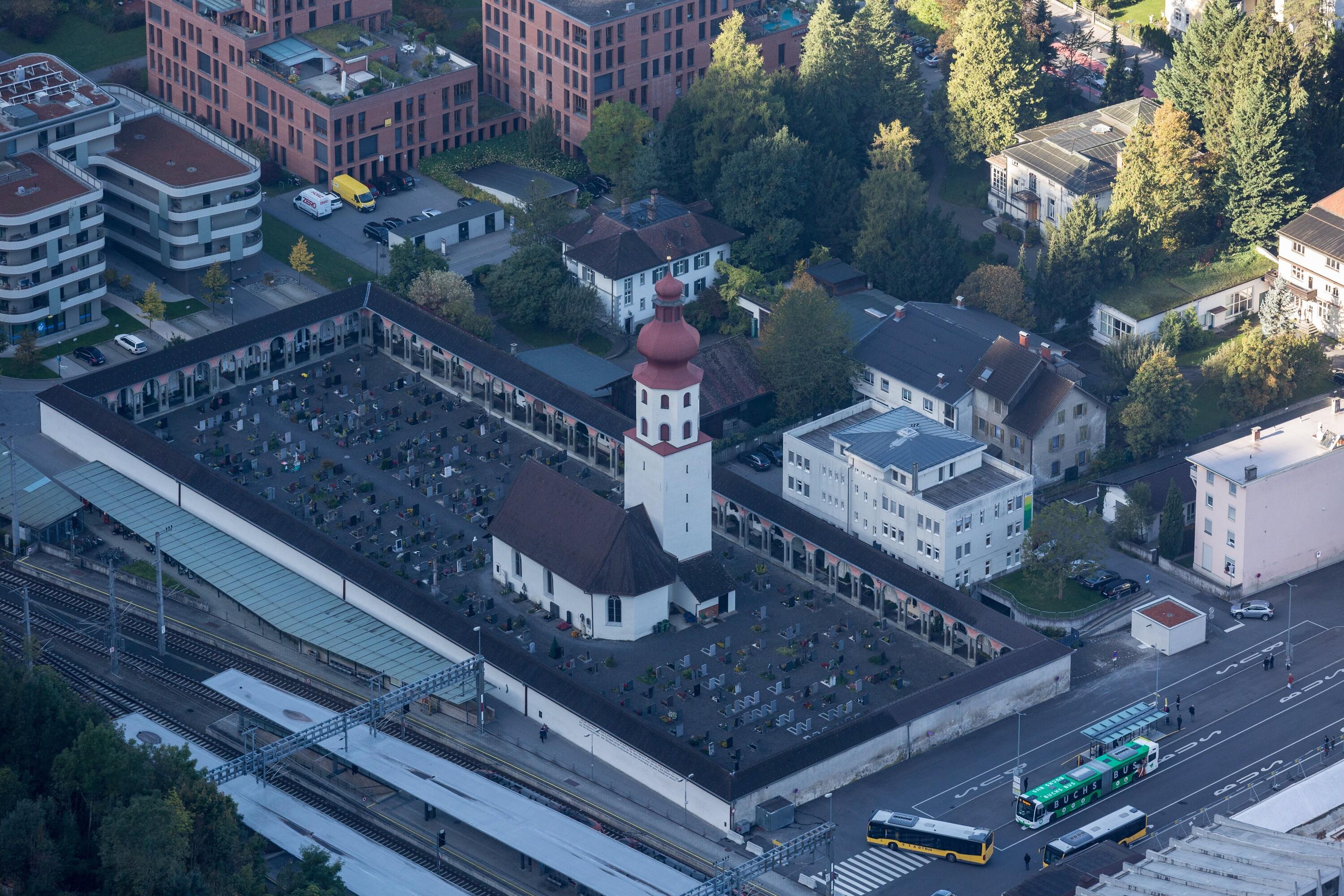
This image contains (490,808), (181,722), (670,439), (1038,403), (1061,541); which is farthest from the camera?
(1038,403)

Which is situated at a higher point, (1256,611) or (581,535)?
(581,535)

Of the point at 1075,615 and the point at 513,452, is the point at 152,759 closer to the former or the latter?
the point at 513,452

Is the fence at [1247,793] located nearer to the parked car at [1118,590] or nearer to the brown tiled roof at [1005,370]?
the parked car at [1118,590]

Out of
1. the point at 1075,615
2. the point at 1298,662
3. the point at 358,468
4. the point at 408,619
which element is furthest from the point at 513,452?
the point at 1298,662

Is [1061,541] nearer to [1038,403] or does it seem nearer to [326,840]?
[1038,403]

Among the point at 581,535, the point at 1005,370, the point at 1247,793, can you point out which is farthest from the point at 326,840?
the point at 1005,370

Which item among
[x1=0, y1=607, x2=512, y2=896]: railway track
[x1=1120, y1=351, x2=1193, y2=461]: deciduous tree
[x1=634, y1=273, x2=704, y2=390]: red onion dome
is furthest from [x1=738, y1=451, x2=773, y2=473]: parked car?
[x1=0, y1=607, x2=512, y2=896]: railway track

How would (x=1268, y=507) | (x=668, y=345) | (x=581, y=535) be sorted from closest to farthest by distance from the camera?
(x=668, y=345) < (x=581, y=535) < (x=1268, y=507)

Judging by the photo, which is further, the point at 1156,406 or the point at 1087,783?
the point at 1156,406
